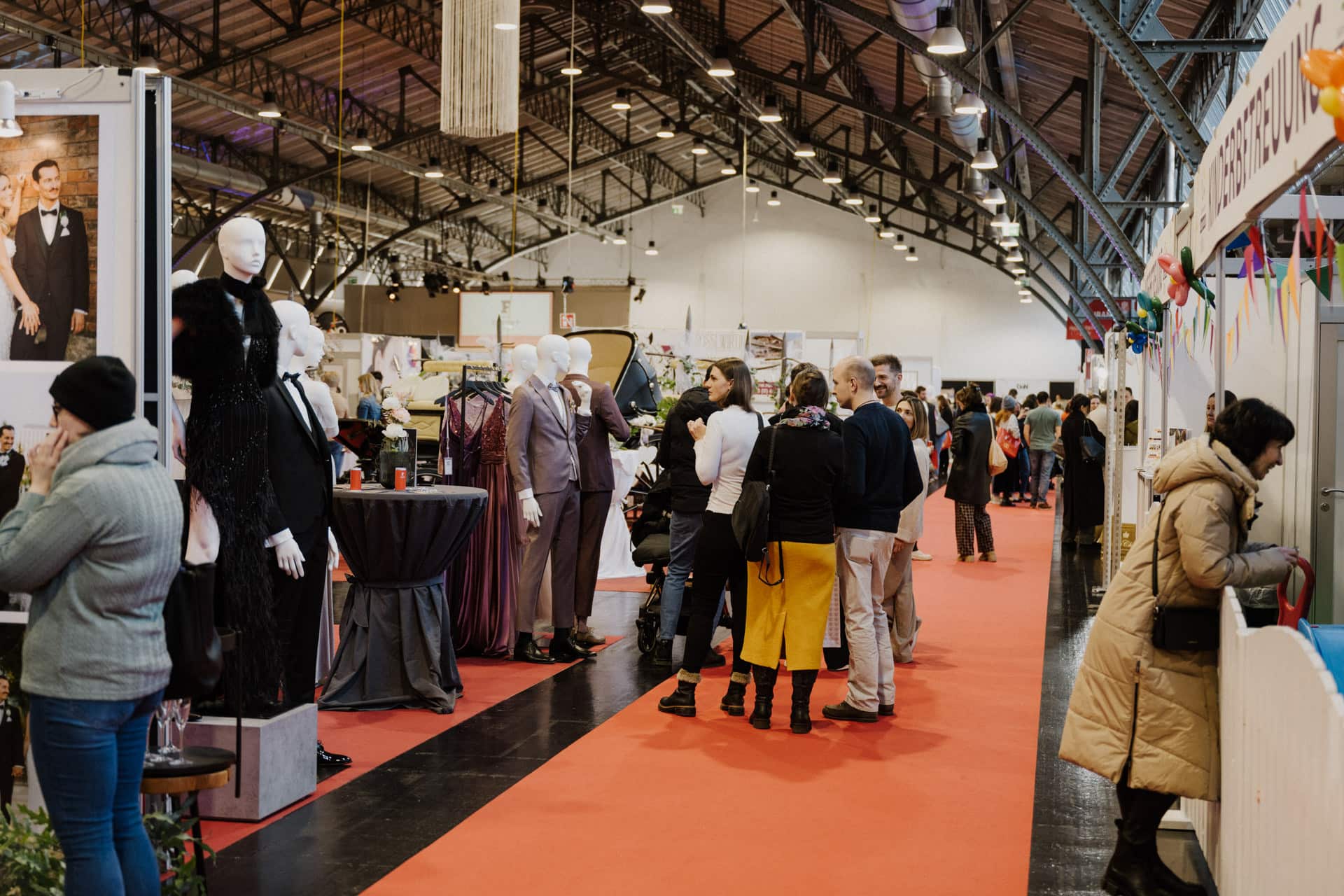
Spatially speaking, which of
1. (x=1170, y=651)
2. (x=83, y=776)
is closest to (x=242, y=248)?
(x=83, y=776)

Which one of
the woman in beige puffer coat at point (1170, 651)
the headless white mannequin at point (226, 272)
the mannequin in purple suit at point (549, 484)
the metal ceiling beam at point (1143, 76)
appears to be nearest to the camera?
the woman in beige puffer coat at point (1170, 651)

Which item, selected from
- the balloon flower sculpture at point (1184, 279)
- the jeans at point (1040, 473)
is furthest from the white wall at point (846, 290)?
the balloon flower sculpture at point (1184, 279)

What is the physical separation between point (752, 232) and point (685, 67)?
11.7 meters

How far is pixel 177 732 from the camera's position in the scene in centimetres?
322

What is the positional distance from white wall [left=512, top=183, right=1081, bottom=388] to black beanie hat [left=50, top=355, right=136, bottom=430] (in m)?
29.0

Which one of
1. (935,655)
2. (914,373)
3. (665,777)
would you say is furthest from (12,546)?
(914,373)

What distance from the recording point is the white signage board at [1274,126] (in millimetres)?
1973

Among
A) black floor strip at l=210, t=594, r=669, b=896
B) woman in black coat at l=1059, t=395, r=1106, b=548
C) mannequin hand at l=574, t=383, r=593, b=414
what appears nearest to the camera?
black floor strip at l=210, t=594, r=669, b=896

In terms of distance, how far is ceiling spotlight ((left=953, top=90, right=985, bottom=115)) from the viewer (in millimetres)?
11906

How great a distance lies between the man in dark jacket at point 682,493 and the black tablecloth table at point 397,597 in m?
1.07

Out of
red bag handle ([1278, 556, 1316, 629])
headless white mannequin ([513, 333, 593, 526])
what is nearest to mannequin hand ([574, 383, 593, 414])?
headless white mannequin ([513, 333, 593, 526])

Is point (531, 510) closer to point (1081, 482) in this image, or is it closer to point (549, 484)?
point (549, 484)

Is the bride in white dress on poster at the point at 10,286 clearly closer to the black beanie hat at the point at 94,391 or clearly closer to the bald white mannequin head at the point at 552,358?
the black beanie hat at the point at 94,391

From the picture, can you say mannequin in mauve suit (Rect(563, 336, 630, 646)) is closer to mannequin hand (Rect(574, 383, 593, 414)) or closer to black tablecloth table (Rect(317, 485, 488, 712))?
mannequin hand (Rect(574, 383, 593, 414))
